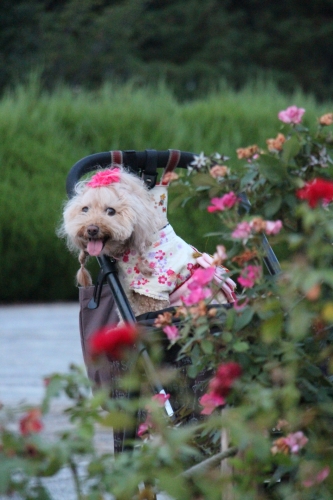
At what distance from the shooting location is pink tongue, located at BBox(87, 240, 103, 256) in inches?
114

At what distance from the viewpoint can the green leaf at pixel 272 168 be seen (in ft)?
6.91

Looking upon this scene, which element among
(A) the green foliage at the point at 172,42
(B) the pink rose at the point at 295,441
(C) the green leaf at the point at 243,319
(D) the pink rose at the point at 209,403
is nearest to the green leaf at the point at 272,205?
(C) the green leaf at the point at 243,319

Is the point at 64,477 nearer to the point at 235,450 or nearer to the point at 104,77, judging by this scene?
the point at 235,450

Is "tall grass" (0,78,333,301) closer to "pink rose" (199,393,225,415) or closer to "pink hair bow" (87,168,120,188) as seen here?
"pink hair bow" (87,168,120,188)

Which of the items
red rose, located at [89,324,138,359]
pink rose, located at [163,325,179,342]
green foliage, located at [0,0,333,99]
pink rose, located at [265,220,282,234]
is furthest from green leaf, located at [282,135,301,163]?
green foliage, located at [0,0,333,99]

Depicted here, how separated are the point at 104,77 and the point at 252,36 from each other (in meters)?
5.30

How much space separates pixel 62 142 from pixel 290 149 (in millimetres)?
8311

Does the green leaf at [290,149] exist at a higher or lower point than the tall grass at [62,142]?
higher

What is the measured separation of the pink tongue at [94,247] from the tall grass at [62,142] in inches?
260

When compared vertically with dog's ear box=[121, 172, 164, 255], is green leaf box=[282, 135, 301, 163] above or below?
above

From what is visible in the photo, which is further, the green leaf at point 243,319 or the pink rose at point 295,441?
the green leaf at point 243,319

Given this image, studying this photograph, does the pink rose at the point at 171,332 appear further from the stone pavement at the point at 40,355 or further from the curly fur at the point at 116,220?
the stone pavement at the point at 40,355

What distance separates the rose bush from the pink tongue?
371 millimetres

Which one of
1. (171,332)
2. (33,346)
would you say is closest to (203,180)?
(171,332)
